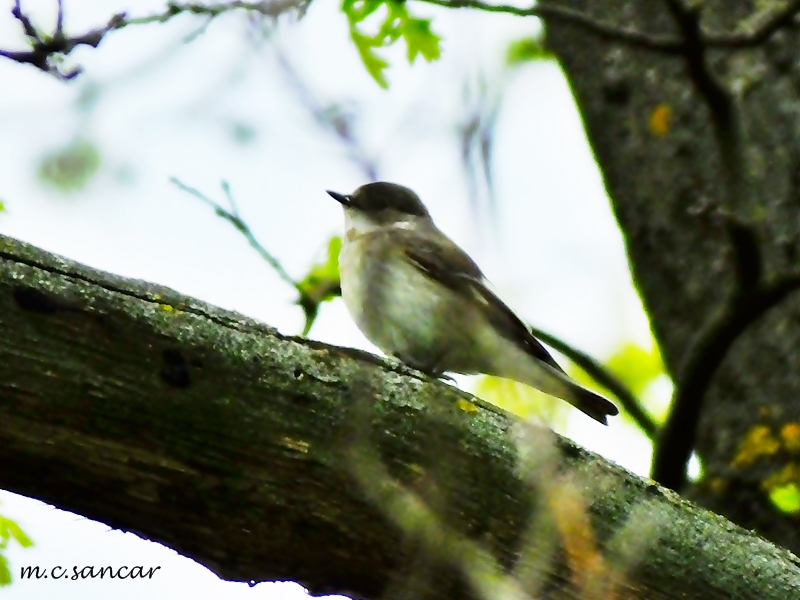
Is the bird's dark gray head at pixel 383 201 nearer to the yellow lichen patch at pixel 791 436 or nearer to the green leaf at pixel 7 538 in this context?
the yellow lichen patch at pixel 791 436

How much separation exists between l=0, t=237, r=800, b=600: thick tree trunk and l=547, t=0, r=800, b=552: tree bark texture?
4.27 feet

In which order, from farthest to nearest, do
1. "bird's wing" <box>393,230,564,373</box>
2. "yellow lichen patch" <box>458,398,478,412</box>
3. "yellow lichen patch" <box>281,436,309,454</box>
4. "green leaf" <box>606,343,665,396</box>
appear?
"green leaf" <box>606,343,665,396</box>, "bird's wing" <box>393,230,564,373</box>, "yellow lichen patch" <box>458,398,478,412</box>, "yellow lichen patch" <box>281,436,309,454</box>

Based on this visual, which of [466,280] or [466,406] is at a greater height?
[466,280]

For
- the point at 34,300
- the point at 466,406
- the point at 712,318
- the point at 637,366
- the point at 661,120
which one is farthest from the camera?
the point at 637,366

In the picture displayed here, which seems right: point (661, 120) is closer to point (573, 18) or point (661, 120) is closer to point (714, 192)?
point (714, 192)

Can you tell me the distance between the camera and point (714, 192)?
428cm

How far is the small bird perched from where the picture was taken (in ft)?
13.7

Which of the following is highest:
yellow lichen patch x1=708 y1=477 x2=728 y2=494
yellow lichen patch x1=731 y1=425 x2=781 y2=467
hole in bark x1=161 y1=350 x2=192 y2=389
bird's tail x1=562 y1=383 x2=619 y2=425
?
bird's tail x1=562 y1=383 x2=619 y2=425

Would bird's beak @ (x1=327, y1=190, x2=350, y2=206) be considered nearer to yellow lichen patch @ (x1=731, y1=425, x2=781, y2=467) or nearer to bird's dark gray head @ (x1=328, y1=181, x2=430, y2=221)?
bird's dark gray head @ (x1=328, y1=181, x2=430, y2=221)


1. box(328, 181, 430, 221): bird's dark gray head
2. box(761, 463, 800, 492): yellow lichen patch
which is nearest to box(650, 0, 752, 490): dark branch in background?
box(761, 463, 800, 492): yellow lichen patch

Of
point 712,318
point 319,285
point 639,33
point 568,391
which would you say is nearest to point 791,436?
point 712,318

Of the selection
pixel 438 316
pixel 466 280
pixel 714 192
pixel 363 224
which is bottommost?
pixel 438 316

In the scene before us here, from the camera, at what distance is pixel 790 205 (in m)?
4.19

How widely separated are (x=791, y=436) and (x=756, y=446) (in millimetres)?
119
